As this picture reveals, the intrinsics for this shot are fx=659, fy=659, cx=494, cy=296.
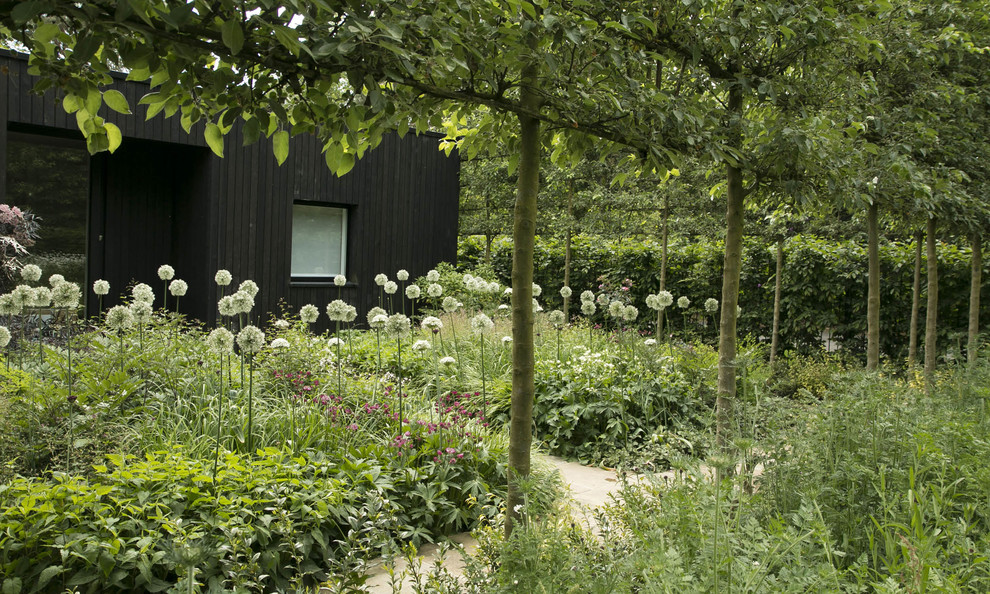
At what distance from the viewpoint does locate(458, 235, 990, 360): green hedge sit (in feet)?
27.9

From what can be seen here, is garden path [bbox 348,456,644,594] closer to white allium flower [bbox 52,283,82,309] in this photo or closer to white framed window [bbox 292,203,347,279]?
white allium flower [bbox 52,283,82,309]

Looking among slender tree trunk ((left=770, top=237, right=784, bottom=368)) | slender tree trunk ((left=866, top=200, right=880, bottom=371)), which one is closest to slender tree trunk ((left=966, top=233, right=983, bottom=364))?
slender tree trunk ((left=866, top=200, right=880, bottom=371))

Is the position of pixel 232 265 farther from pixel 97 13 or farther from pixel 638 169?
pixel 97 13

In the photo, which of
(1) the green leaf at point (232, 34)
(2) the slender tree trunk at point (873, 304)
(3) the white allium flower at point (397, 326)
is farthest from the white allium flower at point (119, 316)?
(2) the slender tree trunk at point (873, 304)

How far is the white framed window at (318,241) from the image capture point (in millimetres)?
10688

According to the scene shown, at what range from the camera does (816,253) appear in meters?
9.31

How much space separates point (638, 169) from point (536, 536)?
2.06 metres

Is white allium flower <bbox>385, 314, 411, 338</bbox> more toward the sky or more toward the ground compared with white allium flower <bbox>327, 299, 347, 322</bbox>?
more toward the ground

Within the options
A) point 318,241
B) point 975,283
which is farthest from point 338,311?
point 318,241

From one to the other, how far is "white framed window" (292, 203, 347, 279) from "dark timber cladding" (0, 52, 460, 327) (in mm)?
135

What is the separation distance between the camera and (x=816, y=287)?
9.39m

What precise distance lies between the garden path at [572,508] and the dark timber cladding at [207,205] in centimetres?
606

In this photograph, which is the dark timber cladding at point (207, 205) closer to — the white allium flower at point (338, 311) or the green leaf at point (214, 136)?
the white allium flower at point (338, 311)

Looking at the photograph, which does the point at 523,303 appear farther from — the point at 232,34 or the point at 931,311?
the point at 931,311
